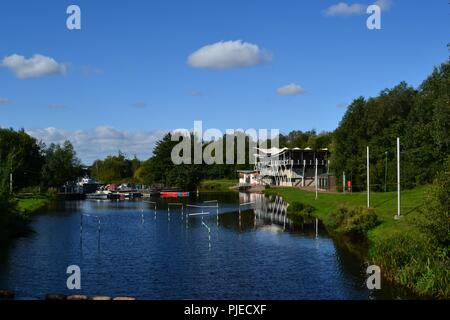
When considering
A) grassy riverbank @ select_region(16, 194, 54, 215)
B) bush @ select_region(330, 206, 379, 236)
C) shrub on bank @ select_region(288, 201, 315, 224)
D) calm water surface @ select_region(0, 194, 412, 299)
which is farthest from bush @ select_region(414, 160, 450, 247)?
grassy riverbank @ select_region(16, 194, 54, 215)

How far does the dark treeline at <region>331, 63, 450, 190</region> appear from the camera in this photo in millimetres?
81438

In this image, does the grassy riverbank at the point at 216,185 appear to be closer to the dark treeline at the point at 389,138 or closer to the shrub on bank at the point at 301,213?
the dark treeline at the point at 389,138

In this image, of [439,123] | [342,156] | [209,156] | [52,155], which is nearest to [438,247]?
[439,123]

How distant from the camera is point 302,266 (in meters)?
40.3

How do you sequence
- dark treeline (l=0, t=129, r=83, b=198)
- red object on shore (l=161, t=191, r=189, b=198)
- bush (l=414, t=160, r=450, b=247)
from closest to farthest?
bush (l=414, t=160, r=450, b=247) < dark treeline (l=0, t=129, r=83, b=198) < red object on shore (l=161, t=191, r=189, b=198)

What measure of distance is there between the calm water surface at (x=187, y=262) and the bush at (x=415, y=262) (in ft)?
4.82

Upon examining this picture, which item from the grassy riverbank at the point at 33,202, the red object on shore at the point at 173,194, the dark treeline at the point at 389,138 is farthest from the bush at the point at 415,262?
the red object on shore at the point at 173,194

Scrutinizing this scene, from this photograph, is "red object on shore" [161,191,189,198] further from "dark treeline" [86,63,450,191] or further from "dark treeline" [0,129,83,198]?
"dark treeline" [86,63,450,191]

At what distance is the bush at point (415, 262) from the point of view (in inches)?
1185

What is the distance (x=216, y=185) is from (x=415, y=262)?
5850 inches

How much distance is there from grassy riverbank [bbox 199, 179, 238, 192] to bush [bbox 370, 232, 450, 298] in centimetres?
13504

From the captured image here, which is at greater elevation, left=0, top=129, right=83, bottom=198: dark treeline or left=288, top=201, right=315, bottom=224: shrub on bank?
left=0, top=129, right=83, bottom=198: dark treeline
